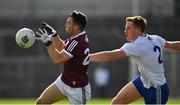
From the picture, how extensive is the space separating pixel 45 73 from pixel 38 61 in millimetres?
564

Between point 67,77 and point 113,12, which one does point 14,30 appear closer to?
point 113,12

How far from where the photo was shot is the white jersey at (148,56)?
37.6 feet

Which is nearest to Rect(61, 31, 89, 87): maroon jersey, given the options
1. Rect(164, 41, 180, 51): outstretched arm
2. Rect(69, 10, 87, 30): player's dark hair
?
Rect(69, 10, 87, 30): player's dark hair

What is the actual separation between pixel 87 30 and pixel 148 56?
19.6 m

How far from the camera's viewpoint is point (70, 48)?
1162cm

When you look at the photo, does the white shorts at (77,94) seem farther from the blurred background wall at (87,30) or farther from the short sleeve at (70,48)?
the blurred background wall at (87,30)

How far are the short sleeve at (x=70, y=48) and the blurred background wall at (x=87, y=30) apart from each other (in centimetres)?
1721

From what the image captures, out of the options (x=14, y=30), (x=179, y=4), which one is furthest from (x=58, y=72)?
(x=179, y=4)

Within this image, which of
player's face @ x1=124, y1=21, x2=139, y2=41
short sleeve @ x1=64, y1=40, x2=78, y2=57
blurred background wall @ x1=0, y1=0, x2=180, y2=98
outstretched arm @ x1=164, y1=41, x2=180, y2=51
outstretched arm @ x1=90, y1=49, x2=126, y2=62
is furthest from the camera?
blurred background wall @ x1=0, y1=0, x2=180, y2=98

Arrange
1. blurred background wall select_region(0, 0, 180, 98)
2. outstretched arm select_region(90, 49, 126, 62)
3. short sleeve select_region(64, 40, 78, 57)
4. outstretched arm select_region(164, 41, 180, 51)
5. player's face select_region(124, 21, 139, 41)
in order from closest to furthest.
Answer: outstretched arm select_region(90, 49, 126, 62) < short sleeve select_region(64, 40, 78, 57) < player's face select_region(124, 21, 139, 41) < outstretched arm select_region(164, 41, 180, 51) < blurred background wall select_region(0, 0, 180, 98)

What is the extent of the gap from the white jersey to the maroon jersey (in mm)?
697

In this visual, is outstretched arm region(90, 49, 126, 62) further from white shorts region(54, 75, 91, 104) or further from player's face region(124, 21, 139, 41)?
white shorts region(54, 75, 91, 104)

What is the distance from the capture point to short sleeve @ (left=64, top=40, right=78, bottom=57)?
1159 cm

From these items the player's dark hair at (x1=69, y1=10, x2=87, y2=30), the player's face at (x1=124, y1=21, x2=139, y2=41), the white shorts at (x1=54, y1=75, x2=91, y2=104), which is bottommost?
the white shorts at (x1=54, y1=75, x2=91, y2=104)
